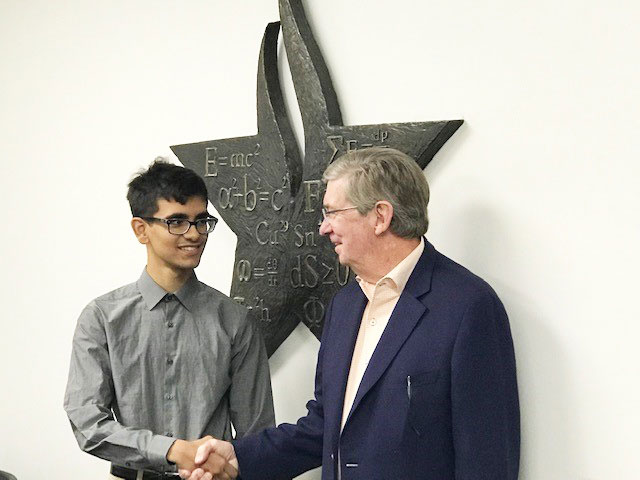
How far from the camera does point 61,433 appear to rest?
3551mm

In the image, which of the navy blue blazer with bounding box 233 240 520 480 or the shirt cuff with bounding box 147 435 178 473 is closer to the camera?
the navy blue blazer with bounding box 233 240 520 480

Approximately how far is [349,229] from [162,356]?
0.59m

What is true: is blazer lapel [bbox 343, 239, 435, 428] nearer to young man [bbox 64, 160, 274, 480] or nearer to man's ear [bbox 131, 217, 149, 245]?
young man [bbox 64, 160, 274, 480]

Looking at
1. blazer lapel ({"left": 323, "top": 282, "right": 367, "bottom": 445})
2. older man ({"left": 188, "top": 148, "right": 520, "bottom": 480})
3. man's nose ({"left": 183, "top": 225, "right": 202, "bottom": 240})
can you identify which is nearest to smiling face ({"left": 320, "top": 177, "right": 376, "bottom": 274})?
older man ({"left": 188, "top": 148, "right": 520, "bottom": 480})

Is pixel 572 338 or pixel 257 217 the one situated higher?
pixel 257 217

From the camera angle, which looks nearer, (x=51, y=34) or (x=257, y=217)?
(x=257, y=217)

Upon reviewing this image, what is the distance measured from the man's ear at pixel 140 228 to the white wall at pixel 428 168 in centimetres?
50

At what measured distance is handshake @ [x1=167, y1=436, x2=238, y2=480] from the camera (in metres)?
2.44

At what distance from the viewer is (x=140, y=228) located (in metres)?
2.58

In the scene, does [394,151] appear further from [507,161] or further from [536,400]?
[536,400]

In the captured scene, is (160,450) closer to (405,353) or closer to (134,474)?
(134,474)

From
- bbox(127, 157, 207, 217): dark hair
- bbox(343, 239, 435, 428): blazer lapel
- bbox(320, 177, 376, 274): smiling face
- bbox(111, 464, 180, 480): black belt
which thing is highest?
bbox(127, 157, 207, 217): dark hair

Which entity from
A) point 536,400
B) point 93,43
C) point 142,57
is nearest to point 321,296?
point 536,400

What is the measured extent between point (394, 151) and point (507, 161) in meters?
0.26
